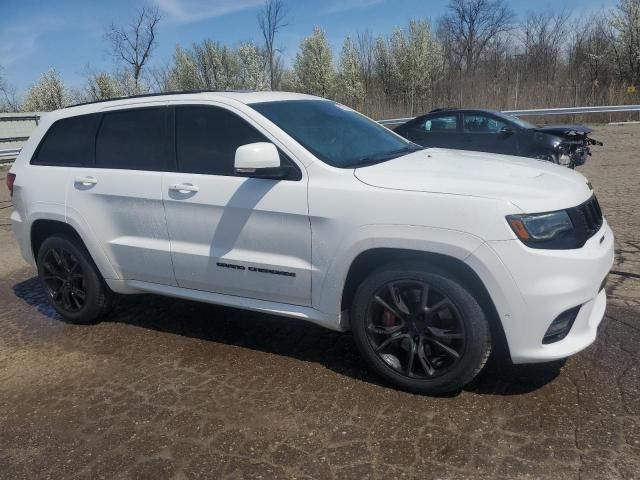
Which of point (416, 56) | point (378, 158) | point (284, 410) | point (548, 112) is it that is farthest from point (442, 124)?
point (416, 56)

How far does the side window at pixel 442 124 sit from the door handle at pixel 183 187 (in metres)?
8.75

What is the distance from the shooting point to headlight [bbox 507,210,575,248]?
2.71m

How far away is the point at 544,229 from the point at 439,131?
361 inches

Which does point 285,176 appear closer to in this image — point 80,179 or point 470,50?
point 80,179

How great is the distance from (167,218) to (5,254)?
4987 mm

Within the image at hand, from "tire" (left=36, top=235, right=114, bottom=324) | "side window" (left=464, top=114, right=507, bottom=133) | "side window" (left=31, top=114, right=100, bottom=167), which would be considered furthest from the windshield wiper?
"side window" (left=464, top=114, right=507, bottom=133)

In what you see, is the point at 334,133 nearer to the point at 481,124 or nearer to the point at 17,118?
the point at 481,124

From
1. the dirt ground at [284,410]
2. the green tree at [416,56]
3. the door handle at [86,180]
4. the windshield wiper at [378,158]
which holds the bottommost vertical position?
the dirt ground at [284,410]

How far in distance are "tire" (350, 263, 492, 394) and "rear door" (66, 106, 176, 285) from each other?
1.60 metres

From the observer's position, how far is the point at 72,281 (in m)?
4.54

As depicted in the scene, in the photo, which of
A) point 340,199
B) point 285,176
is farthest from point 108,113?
point 340,199

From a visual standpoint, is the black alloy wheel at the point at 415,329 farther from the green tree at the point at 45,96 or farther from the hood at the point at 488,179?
the green tree at the point at 45,96

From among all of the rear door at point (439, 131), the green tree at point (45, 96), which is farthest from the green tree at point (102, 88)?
the rear door at point (439, 131)

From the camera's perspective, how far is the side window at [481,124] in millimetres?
10892
